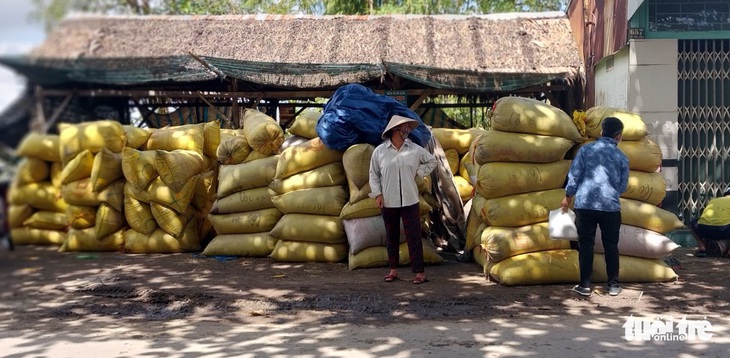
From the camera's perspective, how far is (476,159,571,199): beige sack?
20.0 feet

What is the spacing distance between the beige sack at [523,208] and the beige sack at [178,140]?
12.4ft

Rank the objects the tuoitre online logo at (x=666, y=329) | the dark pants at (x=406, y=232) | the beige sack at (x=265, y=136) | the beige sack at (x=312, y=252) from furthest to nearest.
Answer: the beige sack at (x=265, y=136), the beige sack at (x=312, y=252), the dark pants at (x=406, y=232), the tuoitre online logo at (x=666, y=329)

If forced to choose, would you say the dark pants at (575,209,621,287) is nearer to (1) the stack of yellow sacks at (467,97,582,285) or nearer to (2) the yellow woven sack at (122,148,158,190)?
(1) the stack of yellow sacks at (467,97,582,285)

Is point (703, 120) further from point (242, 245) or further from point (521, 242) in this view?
point (242, 245)

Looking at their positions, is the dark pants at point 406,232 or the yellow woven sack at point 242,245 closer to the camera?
the dark pants at point 406,232

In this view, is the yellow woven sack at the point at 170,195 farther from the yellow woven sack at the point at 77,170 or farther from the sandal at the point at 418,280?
the sandal at the point at 418,280

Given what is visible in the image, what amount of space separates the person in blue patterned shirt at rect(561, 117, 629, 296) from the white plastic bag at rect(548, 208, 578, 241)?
0.05 metres

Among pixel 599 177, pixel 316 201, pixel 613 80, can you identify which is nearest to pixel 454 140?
pixel 316 201

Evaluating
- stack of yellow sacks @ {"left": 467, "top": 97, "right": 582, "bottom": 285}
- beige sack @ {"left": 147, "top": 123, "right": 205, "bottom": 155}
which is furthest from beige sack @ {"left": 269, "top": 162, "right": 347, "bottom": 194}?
stack of yellow sacks @ {"left": 467, "top": 97, "right": 582, "bottom": 285}

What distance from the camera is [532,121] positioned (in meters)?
6.13

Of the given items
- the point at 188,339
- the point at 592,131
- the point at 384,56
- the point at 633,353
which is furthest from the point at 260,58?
the point at 633,353

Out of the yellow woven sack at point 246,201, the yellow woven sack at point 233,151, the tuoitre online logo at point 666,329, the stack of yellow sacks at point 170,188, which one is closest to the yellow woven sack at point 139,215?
the stack of yellow sacks at point 170,188

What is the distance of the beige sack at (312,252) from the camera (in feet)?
23.6

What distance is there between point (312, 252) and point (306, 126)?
1.45 metres
